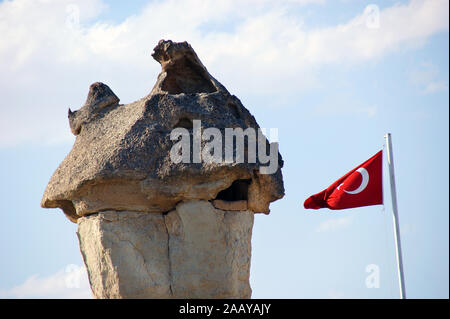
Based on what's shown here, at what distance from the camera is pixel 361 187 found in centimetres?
1485

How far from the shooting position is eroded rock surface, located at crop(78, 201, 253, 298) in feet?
46.4

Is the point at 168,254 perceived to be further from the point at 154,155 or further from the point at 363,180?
the point at 363,180

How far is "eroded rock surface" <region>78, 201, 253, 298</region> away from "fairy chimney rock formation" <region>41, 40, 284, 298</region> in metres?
0.02

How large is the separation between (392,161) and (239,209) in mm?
2465

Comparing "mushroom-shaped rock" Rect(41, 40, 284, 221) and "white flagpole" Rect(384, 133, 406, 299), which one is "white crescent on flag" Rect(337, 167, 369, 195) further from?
"mushroom-shaped rock" Rect(41, 40, 284, 221)

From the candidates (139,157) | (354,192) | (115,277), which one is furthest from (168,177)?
(354,192)

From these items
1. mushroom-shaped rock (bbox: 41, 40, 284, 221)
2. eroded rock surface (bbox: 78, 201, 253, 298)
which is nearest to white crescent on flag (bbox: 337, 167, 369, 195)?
mushroom-shaped rock (bbox: 41, 40, 284, 221)

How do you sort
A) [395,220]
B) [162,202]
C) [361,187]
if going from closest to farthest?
[395,220], [162,202], [361,187]

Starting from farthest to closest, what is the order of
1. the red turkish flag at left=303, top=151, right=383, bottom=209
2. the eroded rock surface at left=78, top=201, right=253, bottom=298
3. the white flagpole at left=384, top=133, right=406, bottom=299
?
the red turkish flag at left=303, top=151, right=383, bottom=209
the eroded rock surface at left=78, top=201, right=253, bottom=298
the white flagpole at left=384, top=133, right=406, bottom=299

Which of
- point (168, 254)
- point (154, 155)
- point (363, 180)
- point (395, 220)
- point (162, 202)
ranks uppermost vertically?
point (154, 155)

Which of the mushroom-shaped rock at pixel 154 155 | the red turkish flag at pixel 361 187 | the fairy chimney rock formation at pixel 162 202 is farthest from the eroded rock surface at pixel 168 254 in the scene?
the red turkish flag at pixel 361 187

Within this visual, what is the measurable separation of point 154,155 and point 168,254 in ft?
5.00

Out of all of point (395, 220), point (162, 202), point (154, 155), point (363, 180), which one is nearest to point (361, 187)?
point (363, 180)
